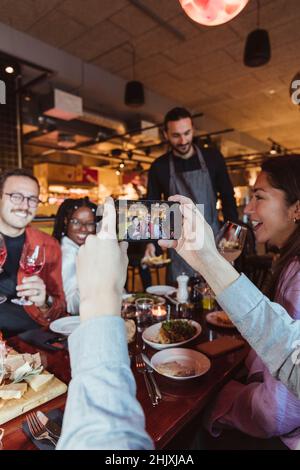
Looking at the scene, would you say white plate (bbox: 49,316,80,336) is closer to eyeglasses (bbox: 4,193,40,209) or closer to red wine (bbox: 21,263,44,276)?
red wine (bbox: 21,263,44,276)

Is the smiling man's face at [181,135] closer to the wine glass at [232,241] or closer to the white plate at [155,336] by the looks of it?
the wine glass at [232,241]

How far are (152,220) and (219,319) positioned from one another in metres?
0.81

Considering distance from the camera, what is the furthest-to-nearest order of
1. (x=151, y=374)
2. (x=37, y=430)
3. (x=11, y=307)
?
(x=11, y=307)
(x=151, y=374)
(x=37, y=430)

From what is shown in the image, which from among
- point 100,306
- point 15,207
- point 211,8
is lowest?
point 100,306

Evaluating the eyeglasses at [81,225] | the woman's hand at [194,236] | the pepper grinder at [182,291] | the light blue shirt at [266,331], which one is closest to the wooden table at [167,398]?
the light blue shirt at [266,331]

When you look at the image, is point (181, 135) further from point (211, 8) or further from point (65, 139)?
point (65, 139)

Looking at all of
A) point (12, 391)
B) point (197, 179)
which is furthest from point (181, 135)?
point (12, 391)

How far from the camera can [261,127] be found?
7.78 m

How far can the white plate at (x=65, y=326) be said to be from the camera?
1301mm

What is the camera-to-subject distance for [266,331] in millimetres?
765

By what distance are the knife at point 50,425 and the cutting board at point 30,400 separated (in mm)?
Result: 53

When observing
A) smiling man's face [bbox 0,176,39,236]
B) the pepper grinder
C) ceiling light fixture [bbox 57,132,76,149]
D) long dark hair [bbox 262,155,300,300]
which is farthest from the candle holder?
ceiling light fixture [bbox 57,132,76,149]

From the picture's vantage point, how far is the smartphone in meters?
0.84

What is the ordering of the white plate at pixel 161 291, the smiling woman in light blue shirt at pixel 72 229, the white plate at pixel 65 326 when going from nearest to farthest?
the white plate at pixel 65 326 → the white plate at pixel 161 291 → the smiling woman in light blue shirt at pixel 72 229
